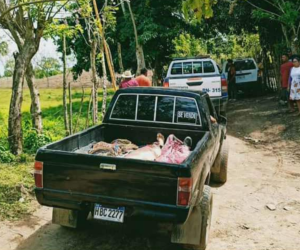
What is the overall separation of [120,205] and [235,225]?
2191 mm

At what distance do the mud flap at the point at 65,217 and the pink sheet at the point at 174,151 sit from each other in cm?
130

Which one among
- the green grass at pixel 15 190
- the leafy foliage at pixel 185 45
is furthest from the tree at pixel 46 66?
the leafy foliage at pixel 185 45

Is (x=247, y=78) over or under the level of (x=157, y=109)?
over

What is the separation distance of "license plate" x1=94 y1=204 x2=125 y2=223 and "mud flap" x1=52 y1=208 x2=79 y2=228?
83 cm

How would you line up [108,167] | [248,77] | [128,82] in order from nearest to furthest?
[108,167], [128,82], [248,77]

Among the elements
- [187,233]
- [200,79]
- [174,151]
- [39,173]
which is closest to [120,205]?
[187,233]

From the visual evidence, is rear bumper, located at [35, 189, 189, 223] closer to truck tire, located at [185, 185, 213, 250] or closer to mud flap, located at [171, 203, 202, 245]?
mud flap, located at [171, 203, 202, 245]

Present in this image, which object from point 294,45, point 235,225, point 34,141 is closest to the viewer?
point 235,225

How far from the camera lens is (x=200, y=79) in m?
12.8

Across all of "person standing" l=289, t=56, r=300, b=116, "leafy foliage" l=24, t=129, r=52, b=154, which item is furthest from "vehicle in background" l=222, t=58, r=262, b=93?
"leafy foliage" l=24, t=129, r=52, b=154

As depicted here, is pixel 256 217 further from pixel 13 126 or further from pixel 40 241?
pixel 13 126

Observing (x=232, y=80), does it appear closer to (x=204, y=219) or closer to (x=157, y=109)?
(x=157, y=109)

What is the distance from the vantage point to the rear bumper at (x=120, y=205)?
4.00 meters

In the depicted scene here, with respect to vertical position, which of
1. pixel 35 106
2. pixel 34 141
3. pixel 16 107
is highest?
pixel 16 107
